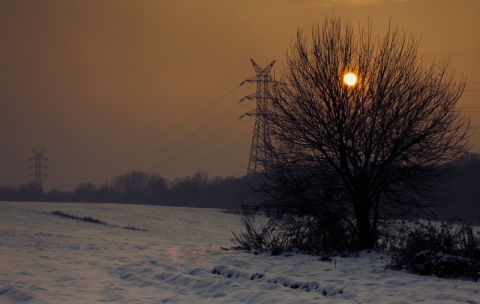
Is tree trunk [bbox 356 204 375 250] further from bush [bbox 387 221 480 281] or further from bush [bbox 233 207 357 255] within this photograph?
bush [bbox 387 221 480 281]

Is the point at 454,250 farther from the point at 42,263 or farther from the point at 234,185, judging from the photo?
the point at 234,185

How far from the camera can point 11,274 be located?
1652cm

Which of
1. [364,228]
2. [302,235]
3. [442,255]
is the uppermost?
[364,228]

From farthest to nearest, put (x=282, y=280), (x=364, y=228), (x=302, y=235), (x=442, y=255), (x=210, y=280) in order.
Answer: (x=364, y=228)
(x=302, y=235)
(x=210, y=280)
(x=442, y=255)
(x=282, y=280)

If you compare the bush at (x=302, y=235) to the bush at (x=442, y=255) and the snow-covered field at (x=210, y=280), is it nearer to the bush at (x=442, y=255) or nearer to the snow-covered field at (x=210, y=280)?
the snow-covered field at (x=210, y=280)

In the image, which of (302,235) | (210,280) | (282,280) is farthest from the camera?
(302,235)

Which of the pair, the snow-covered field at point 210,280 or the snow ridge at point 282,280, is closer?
the snow-covered field at point 210,280

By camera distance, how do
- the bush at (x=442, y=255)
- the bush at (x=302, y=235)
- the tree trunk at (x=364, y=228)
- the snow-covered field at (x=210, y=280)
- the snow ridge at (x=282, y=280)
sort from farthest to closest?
the tree trunk at (x=364, y=228) < the bush at (x=302, y=235) < the bush at (x=442, y=255) < the snow ridge at (x=282, y=280) < the snow-covered field at (x=210, y=280)

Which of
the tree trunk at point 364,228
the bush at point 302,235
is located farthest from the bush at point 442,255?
the bush at point 302,235

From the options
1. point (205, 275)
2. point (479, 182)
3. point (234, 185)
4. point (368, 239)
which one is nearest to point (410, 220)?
point (368, 239)

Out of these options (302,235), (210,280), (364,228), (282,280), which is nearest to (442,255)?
(282,280)

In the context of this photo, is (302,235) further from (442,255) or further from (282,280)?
(442,255)

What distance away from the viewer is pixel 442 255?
1416 centimetres

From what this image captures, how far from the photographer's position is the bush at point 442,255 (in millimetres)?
13867
